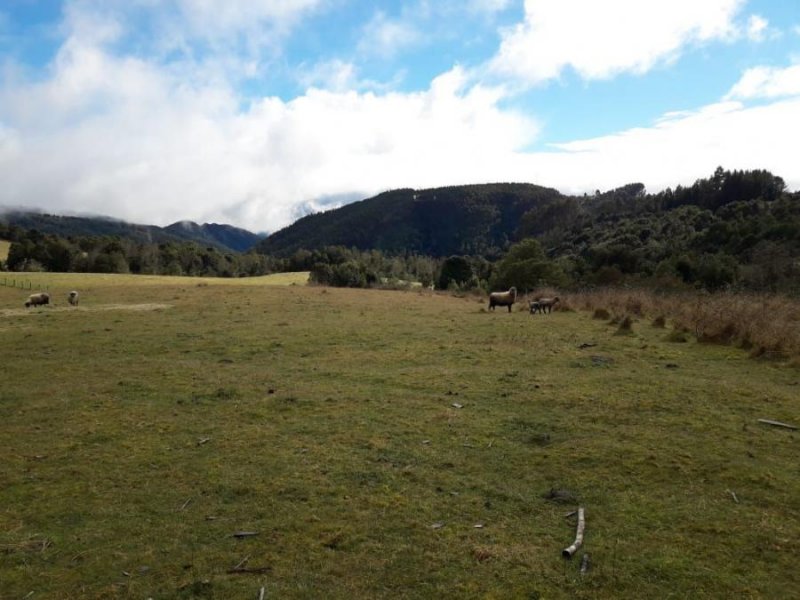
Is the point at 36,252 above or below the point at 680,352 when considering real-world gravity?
A: above

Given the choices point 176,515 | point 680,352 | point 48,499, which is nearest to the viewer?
point 176,515

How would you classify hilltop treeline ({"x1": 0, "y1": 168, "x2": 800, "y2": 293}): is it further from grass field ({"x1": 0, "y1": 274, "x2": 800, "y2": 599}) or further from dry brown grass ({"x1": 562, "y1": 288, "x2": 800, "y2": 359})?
grass field ({"x1": 0, "y1": 274, "x2": 800, "y2": 599})

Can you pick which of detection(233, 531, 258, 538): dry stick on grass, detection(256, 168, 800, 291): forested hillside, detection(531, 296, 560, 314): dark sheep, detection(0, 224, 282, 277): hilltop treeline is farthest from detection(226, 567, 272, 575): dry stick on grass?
detection(0, 224, 282, 277): hilltop treeline

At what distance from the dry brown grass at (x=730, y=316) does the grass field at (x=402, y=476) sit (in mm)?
1187

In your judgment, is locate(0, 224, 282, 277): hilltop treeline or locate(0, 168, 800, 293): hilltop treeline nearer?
locate(0, 168, 800, 293): hilltop treeline

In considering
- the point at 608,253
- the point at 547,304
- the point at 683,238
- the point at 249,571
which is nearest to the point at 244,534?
the point at 249,571

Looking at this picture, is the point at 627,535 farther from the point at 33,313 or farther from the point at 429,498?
the point at 33,313

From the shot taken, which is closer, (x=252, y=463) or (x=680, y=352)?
(x=252, y=463)

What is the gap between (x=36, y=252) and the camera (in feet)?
329

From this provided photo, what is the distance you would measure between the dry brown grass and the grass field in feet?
3.89

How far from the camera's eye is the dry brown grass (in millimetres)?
15422

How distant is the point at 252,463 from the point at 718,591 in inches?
260

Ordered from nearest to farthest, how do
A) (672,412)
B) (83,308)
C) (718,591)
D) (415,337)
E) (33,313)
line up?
(718,591)
(672,412)
(415,337)
(33,313)
(83,308)

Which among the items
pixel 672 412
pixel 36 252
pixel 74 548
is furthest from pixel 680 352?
pixel 36 252
